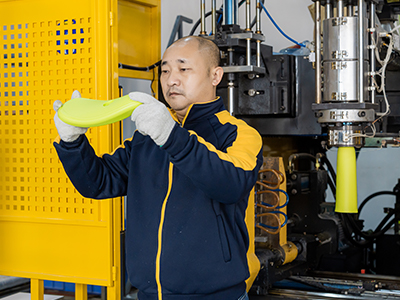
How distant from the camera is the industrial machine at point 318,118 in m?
2.18

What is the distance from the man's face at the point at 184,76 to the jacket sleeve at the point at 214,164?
0.23m

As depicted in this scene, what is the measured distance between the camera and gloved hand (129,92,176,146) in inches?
46.9

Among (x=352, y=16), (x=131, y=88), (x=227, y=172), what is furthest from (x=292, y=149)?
(x=227, y=172)

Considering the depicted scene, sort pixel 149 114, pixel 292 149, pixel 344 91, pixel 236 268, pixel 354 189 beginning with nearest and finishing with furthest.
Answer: pixel 149 114 < pixel 236 268 < pixel 354 189 < pixel 344 91 < pixel 292 149

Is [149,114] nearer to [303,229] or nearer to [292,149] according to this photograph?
[303,229]

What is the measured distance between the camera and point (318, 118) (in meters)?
2.31

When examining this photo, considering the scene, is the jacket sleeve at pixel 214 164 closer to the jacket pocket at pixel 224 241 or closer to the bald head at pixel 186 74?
the jacket pocket at pixel 224 241

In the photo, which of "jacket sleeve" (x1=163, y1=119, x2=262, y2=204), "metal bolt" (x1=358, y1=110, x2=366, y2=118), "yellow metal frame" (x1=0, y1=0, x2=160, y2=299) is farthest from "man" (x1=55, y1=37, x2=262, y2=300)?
"metal bolt" (x1=358, y1=110, x2=366, y2=118)

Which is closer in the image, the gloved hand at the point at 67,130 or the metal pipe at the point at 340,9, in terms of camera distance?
the gloved hand at the point at 67,130

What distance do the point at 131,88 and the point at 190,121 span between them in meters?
2.22

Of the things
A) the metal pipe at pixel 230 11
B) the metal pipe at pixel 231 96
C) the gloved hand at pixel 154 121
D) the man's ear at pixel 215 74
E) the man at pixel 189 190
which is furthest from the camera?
the metal pipe at pixel 230 11

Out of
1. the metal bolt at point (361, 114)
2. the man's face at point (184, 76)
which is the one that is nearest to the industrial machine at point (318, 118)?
the metal bolt at point (361, 114)

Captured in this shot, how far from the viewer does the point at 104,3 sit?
6.86 feet

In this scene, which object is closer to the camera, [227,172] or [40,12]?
[227,172]
